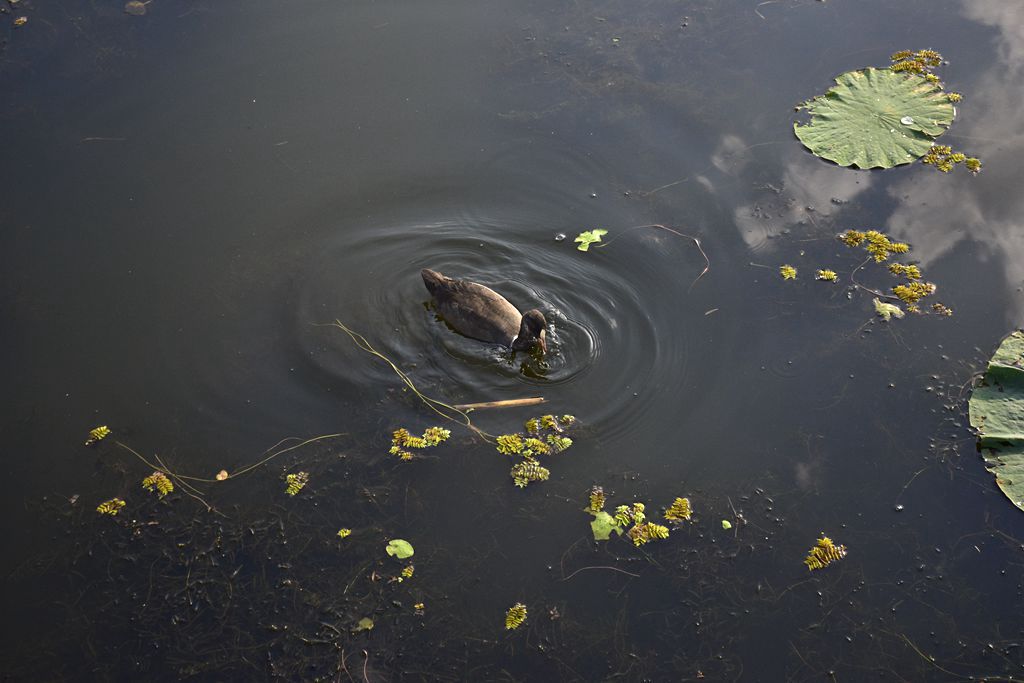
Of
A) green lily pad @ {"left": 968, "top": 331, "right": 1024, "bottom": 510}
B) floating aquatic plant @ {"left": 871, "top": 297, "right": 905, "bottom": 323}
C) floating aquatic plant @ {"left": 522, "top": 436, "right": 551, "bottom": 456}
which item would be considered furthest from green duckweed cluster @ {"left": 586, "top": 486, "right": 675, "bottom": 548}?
floating aquatic plant @ {"left": 871, "top": 297, "right": 905, "bottom": 323}

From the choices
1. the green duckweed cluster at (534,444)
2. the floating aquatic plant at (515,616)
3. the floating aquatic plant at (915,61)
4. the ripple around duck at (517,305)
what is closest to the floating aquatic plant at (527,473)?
the green duckweed cluster at (534,444)

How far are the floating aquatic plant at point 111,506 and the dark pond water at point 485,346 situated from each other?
0.11 meters

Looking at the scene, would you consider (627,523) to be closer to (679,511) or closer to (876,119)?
(679,511)

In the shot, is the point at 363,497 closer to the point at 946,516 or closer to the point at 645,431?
the point at 645,431

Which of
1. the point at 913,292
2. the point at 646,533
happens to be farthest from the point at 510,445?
the point at 913,292

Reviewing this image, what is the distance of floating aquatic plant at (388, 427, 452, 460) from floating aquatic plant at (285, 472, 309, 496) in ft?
2.17

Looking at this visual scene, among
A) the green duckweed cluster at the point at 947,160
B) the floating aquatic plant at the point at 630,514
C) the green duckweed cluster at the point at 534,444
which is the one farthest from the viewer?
the green duckweed cluster at the point at 947,160

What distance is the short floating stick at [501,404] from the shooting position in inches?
262

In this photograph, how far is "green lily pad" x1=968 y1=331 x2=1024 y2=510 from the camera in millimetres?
6066

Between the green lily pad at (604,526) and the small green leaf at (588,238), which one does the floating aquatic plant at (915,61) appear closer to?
the small green leaf at (588,238)

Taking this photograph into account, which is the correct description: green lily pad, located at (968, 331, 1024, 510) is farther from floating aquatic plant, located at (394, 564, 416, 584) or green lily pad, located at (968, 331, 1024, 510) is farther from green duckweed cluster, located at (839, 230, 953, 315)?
floating aquatic plant, located at (394, 564, 416, 584)

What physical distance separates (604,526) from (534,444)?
837 mm

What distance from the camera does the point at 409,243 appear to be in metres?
8.03

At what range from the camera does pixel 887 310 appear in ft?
23.6
